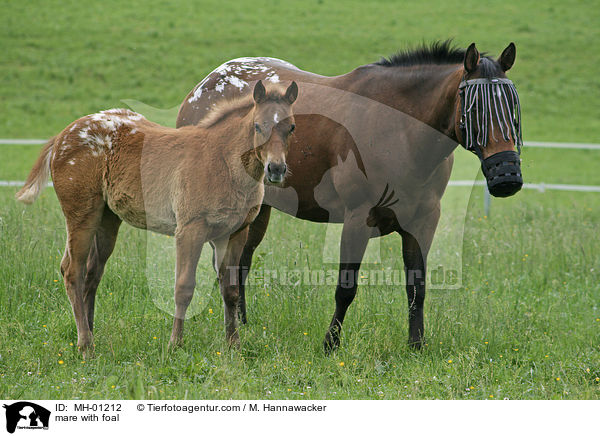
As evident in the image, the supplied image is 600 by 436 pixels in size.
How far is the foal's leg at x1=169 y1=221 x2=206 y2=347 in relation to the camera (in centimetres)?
436

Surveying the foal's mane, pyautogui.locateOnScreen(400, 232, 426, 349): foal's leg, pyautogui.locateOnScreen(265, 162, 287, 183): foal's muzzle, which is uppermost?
the foal's mane

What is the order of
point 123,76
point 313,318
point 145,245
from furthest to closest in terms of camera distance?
point 123,76 → point 145,245 → point 313,318

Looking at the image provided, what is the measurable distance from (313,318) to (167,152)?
182 cm

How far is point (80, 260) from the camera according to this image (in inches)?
183

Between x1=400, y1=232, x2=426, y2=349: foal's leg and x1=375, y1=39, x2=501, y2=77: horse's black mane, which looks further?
x1=400, y1=232, x2=426, y2=349: foal's leg

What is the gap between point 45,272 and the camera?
19.6 ft

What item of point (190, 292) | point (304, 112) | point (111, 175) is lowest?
point (190, 292)

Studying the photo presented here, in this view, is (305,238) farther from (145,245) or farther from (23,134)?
(23,134)

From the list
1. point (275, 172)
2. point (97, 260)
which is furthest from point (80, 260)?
point (275, 172)

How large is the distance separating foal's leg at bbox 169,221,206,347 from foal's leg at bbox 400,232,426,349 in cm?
162

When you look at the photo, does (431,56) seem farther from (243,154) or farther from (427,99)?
(243,154)

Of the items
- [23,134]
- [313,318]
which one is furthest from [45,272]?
[23,134]
